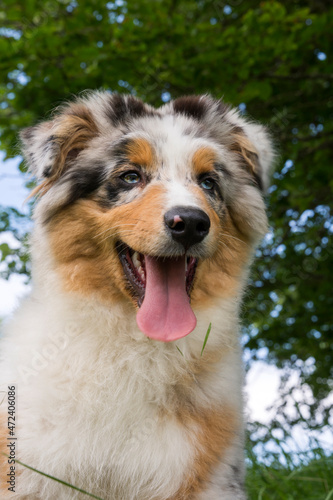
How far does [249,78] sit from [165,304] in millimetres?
3843

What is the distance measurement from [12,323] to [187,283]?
41.7 inches

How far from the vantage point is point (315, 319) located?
8570mm

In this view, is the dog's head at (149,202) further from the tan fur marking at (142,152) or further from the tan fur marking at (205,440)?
the tan fur marking at (205,440)

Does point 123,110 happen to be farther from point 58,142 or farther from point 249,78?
point 249,78

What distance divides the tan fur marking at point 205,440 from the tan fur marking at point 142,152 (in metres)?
1.39

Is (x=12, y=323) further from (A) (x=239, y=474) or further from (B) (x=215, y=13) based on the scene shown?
(B) (x=215, y=13)

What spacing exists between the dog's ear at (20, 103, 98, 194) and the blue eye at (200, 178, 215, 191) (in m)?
0.75

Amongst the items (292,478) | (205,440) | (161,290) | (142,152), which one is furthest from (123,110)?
(292,478)

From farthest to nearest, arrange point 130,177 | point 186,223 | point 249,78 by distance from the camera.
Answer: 1. point 249,78
2. point 130,177
3. point 186,223

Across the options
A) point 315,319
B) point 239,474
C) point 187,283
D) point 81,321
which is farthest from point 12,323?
point 315,319

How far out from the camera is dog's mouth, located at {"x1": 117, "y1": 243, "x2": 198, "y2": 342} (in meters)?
3.13

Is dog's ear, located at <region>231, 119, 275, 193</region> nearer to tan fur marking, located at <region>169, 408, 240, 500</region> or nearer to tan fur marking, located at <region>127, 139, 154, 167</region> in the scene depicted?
tan fur marking, located at <region>127, 139, 154, 167</region>

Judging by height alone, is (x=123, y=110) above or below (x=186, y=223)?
above

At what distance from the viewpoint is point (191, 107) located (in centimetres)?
393
